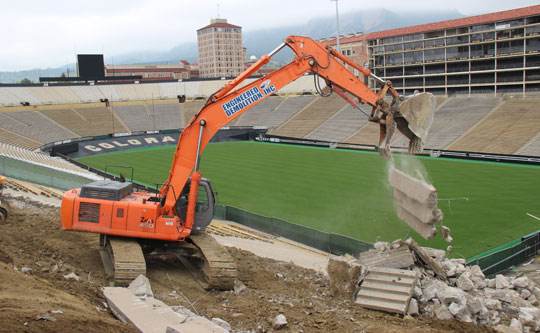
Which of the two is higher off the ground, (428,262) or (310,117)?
(310,117)

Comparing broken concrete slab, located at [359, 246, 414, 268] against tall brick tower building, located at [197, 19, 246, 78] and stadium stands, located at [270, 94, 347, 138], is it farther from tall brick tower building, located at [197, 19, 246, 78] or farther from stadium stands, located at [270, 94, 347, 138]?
tall brick tower building, located at [197, 19, 246, 78]

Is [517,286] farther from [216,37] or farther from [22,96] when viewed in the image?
[216,37]

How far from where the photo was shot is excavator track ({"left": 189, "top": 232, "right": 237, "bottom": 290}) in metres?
11.8

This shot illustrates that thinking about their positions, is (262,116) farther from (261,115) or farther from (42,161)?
(42,161)

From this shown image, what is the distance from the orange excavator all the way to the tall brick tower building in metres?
164

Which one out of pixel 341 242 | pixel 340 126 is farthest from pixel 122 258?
pixel 340 126

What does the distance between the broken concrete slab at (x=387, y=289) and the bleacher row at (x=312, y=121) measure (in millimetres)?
34321

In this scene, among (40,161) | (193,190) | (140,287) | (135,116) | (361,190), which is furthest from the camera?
(135,116)

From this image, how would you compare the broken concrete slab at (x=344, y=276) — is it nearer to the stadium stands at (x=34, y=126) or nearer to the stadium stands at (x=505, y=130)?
the stadium stands at (x=505, y=130)

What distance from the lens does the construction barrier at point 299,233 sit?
1712 centimetres

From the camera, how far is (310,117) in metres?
66.8

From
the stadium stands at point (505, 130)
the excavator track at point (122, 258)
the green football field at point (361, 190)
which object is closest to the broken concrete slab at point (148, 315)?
the excavator track at point (122, 258)

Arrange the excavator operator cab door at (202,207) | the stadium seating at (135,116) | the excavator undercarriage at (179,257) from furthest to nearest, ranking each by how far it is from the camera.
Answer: the stadium seating at (135,116) < the excavator operator cab door at (202,207) < the excavator undercarriage at (179,257)

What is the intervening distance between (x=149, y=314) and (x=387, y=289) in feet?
17.7
